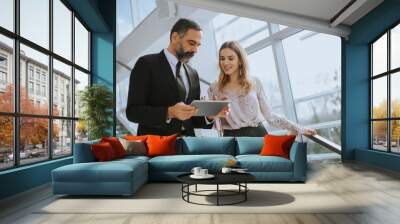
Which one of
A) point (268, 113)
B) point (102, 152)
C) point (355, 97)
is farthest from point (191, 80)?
point (355, 97)

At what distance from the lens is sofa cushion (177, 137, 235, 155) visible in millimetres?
6902

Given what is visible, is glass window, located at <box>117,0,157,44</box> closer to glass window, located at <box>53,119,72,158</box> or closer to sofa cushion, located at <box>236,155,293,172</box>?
glass window, located at <box>53,119,72,158</box>

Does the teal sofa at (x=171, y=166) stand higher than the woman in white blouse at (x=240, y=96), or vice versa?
the woman in white blouse at (x=240, y=96)

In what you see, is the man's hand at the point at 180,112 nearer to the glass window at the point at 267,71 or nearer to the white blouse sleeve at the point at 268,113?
the white blouse sleeve at the point at 268,113

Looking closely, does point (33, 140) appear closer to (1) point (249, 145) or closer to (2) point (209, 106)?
(1) point (249, 145)

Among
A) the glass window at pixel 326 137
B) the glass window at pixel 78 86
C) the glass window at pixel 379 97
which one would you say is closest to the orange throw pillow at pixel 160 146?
the glass window at pixel 78 86

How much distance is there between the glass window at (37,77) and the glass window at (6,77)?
0.99ft

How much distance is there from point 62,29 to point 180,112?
2835mm

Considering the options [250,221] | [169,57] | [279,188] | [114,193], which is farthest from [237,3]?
[250,221]

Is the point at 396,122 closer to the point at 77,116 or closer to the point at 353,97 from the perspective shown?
the point at 353,97

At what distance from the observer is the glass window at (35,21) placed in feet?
18.3

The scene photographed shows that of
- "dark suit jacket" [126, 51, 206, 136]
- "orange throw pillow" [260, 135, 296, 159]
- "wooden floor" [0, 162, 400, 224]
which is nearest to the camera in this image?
"wooden floor" [0, 162, 400, 224]

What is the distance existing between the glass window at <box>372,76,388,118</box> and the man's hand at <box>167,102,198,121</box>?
4.23 m

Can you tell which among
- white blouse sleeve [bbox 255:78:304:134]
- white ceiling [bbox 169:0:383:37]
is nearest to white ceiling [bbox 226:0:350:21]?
white ceiling [bbox 169:0:383:37]
